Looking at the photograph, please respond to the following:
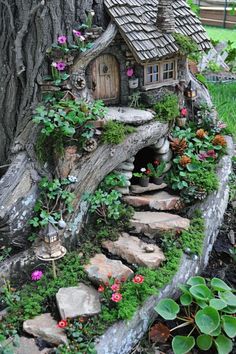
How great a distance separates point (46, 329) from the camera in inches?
155

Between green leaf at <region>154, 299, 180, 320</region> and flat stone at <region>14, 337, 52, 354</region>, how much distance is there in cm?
100

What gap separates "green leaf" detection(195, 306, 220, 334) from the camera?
3.94 m

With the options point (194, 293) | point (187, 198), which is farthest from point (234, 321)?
point (187, 198)

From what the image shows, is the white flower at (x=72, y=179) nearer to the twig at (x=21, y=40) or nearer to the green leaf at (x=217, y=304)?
the twig at (x=21, y=40)

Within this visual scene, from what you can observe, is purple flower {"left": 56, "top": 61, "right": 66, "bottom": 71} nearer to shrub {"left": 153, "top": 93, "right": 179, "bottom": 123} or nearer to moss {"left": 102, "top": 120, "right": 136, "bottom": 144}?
moss {"left": 102, "top": 120, "right": 136, "bottom": 144}

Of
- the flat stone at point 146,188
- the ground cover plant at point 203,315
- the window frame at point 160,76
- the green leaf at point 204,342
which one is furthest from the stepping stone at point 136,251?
the window frame at point 160,76

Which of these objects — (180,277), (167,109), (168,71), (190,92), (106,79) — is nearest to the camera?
(180,277)

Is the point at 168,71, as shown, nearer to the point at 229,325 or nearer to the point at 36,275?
the point at 36,275

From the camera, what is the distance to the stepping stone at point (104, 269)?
14.1ft

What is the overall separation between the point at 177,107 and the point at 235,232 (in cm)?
162

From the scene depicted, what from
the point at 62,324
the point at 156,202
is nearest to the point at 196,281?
the point at 156,202

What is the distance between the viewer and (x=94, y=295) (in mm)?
4227

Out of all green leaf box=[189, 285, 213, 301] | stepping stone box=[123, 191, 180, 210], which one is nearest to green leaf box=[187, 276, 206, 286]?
green leaf box=[189, 285, 213, 301]

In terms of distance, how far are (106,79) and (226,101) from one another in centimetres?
377
